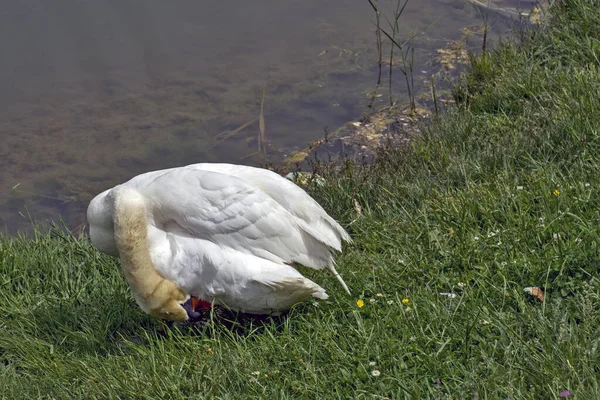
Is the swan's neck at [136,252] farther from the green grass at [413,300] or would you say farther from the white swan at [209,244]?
the green grass at [413,300]

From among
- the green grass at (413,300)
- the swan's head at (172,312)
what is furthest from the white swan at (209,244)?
the green grass at (413,300)

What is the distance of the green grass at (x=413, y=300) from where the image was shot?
11.4 ft

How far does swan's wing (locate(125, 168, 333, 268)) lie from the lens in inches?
163

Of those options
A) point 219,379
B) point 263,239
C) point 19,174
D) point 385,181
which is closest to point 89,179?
point 19,174

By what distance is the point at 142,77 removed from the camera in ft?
26.6

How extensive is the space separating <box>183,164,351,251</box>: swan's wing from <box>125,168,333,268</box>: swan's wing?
3.6 inches

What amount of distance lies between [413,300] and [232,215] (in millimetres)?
996

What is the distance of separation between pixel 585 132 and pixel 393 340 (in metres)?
2.06

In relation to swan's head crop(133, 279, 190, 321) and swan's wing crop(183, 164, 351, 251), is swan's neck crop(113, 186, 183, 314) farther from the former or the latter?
swan's wing crop(183, 164, 351, 251)

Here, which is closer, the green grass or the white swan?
the green grass

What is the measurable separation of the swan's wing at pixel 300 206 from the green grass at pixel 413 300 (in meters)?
0.23

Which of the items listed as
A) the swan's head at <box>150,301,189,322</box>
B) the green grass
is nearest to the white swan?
the swan's head at <box>150,301,189,322</box>

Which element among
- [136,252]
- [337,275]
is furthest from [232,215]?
[337,275]

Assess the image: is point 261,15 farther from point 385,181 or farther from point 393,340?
point 393,340
